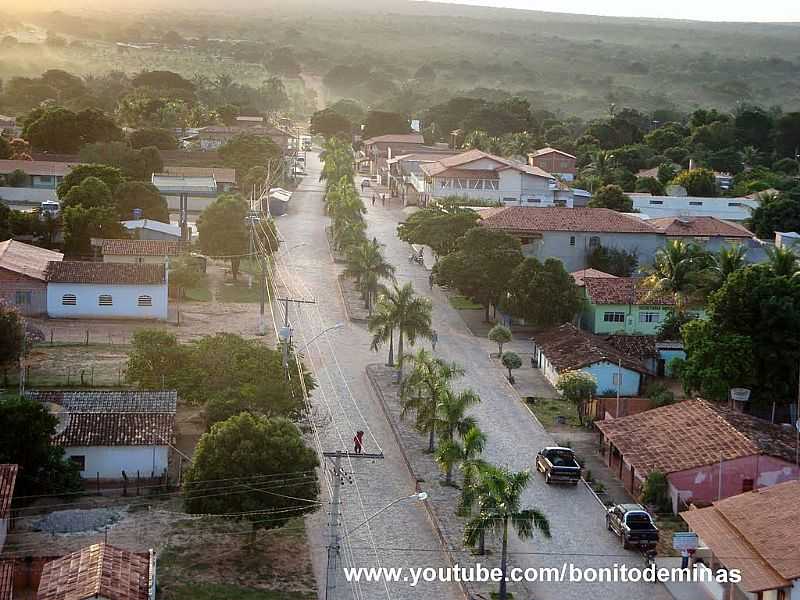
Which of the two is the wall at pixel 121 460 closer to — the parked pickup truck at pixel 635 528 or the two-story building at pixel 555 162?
the parked pickup truck at pixel 635 528

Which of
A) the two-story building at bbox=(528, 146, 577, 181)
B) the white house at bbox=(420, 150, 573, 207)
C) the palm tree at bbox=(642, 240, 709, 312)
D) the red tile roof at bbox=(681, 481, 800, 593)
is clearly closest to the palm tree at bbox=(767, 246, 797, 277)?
the palm tree at bbox=(642, 240, 709, 312)

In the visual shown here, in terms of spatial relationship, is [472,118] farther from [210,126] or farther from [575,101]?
[575,101]

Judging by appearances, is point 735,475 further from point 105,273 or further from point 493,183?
point 493,183

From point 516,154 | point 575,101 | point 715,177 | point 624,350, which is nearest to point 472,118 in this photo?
point 516,154

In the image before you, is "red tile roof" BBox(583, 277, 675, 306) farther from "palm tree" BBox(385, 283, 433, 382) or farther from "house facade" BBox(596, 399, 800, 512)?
"house facade" BBox(596, 399, 800, 512)

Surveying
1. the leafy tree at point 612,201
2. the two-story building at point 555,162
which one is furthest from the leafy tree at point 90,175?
the two-story building at point 555,162

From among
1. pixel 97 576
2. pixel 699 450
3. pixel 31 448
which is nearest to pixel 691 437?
pixel 699 450
